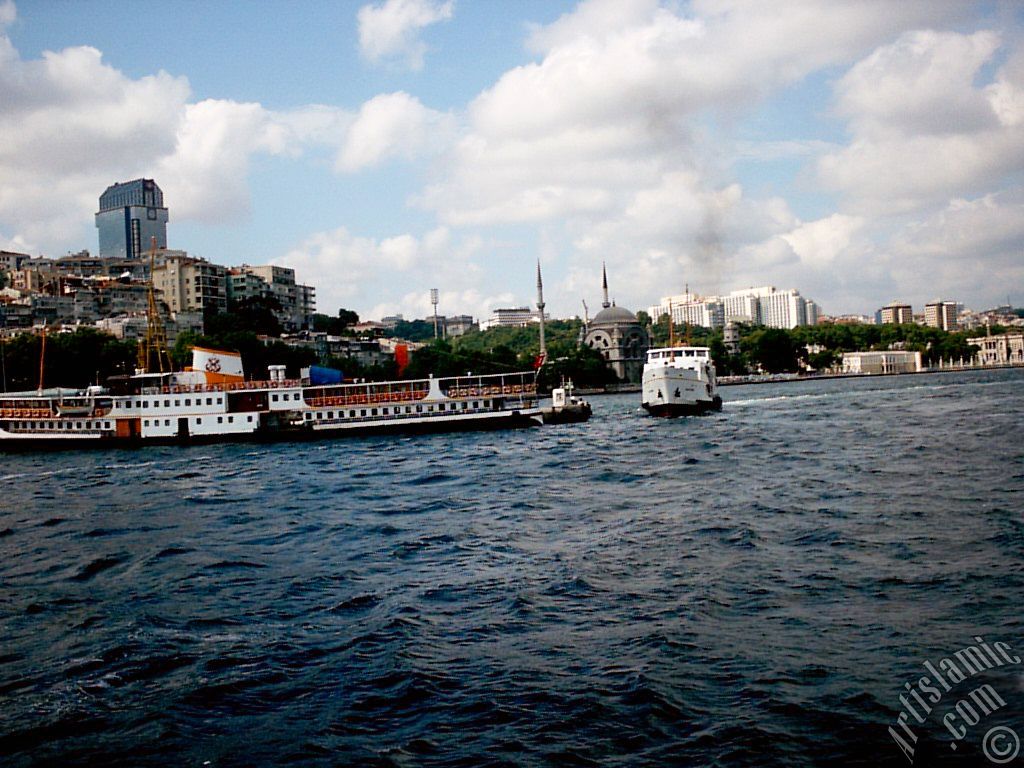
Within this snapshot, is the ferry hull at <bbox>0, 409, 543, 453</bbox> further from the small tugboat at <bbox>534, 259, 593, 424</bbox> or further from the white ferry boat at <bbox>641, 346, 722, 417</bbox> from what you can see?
the white ferry boat at <bbox>641, 346, 722, 417</bbox>

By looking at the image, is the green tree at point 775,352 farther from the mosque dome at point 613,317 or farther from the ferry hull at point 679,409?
the ferry hull at point 679,409

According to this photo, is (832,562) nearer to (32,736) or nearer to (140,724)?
(140,724)

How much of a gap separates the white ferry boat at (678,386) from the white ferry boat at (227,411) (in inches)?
406

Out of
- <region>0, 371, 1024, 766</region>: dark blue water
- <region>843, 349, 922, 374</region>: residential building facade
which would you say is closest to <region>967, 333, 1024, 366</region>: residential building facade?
<region>843, 349, 922, 374</region>: residential building facade

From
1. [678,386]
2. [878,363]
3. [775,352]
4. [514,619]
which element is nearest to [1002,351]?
[878,363]

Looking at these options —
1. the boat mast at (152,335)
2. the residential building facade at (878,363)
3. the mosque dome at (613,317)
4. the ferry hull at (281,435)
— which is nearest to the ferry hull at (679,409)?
the ferry hull at (281,435)

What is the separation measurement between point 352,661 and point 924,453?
80.4 ft

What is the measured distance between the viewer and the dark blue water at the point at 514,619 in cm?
860

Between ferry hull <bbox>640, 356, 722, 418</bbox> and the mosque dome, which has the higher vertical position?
the mosque dome

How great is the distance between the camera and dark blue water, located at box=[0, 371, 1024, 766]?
860cm

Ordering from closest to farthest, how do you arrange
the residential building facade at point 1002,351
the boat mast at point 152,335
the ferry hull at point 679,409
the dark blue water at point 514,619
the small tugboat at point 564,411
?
the dark blue water at point 514,619 < the small tugboat at point 564,411 < the boat mast at point 152,335 < the ferry hull at point 679,409 < the residential building facade at point 1002,351

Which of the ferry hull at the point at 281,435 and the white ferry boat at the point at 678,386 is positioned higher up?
Result: the white ferry boat at the point at 678,386

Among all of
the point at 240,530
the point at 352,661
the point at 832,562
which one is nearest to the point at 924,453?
the point at 832,562

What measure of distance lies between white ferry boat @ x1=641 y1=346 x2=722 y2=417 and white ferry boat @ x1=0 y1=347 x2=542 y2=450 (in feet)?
33.8
